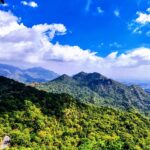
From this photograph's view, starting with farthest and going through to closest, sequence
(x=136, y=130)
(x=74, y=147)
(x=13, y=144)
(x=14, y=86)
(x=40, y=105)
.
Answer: (x=14, y=86) < (x=136, y=130) < (x=40, y=105) < (x=74, y=147) < (x=13, y=144)

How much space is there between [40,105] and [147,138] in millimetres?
54766

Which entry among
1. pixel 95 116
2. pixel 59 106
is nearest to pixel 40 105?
pixel 59 106

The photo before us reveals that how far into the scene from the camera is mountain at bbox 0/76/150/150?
384ft

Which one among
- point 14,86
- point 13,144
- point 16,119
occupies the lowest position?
point 13,144

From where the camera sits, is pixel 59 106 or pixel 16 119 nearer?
pixel 16 119

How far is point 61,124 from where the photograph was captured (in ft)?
458

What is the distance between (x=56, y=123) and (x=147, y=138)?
48.2 meters

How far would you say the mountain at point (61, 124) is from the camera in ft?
384

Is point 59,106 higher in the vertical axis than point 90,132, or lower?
higher

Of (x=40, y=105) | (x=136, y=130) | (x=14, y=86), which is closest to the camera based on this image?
(x=40, y=105)

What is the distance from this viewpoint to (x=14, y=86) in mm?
172500

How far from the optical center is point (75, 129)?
13912cm

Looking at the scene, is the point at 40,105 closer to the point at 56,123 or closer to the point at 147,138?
the point at 56,123

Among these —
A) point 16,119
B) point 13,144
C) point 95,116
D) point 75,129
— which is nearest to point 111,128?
point 95,116
